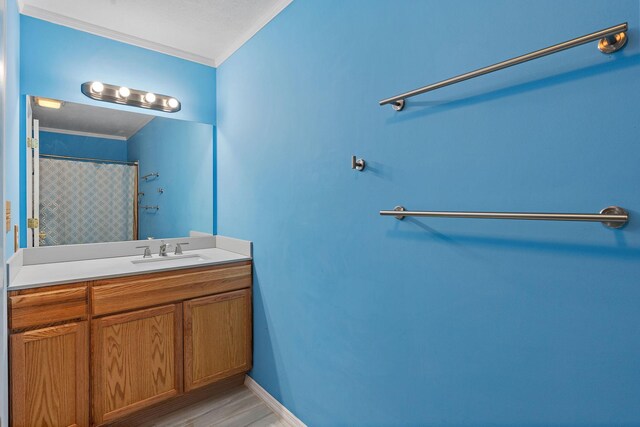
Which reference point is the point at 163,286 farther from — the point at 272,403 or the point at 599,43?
the point at 599,43

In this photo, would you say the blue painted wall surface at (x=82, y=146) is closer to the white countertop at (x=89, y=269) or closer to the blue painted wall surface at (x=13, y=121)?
the blue painted wall surface at (x=13, y=121)

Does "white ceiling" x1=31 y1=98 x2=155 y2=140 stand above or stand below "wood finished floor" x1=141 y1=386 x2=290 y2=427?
above

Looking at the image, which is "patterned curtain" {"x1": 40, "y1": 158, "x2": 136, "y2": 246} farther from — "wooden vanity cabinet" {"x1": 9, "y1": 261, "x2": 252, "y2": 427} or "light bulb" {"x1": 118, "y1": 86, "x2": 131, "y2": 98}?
"wooden vanity cabinet" {"x1": 9, "y1": 261, "x2": 252, "y2": 427}

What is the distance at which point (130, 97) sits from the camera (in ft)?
7.17

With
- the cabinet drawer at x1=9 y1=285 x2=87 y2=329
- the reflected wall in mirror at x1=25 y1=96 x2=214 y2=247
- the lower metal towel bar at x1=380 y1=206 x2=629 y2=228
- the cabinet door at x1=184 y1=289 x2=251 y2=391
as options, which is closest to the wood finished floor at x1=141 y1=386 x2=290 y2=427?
the cabinet door at x1=184 y1=289 x2=251 y2=391

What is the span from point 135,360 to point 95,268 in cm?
56

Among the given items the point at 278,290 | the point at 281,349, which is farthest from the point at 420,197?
the point at 281,349

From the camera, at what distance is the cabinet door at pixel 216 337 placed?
193cm

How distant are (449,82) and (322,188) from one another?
78 cm

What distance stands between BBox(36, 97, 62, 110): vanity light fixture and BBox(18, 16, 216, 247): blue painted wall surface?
3 cm

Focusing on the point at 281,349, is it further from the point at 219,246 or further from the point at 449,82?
the point at 449,82

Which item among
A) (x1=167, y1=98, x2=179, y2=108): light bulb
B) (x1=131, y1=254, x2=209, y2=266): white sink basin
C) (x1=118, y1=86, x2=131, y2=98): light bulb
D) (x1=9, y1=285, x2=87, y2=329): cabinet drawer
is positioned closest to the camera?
(x1=9, y1=285, x2=87, y2=329): cabinet drawer

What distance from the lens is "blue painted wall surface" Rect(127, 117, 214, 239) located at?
2.32 metres

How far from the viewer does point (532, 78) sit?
0.88 metres
